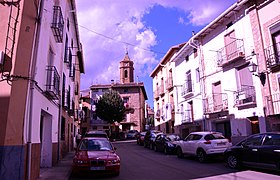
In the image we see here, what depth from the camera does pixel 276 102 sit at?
537 inches

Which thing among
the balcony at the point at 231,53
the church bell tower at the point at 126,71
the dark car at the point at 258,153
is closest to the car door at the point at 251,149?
the dark car at the point at 258,153

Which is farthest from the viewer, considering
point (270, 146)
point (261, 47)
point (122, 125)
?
point (122, 125)

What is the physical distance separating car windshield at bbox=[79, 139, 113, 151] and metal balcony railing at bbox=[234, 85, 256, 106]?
9339 mm

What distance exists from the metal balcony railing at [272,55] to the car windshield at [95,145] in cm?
963

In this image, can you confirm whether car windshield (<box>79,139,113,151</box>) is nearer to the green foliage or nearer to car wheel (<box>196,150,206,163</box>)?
car wheel (<box>196,150,206,163</box>)

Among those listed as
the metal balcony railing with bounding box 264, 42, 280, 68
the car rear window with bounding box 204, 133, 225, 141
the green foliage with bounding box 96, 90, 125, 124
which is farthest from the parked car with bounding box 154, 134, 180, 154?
the green foliage with bounding box 96, 90, 125, 124

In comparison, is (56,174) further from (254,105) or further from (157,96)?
(157,96)

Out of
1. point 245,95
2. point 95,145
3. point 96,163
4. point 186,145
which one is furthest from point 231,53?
point 96,163

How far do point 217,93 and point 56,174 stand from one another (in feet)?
43.6

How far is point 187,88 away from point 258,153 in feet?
51.1

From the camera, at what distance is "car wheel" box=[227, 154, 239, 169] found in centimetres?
1060

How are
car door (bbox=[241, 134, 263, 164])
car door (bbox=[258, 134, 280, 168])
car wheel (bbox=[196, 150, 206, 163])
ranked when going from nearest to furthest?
car door (bbox=[258, 134, 280, 168])
car door (bbox=[241, 134, 263, 164])
car wheel (bbox=[196, 150, 206, 163])

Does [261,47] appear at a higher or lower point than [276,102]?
higher

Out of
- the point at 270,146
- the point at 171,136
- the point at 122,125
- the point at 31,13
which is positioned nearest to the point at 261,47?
the point at 270,146
